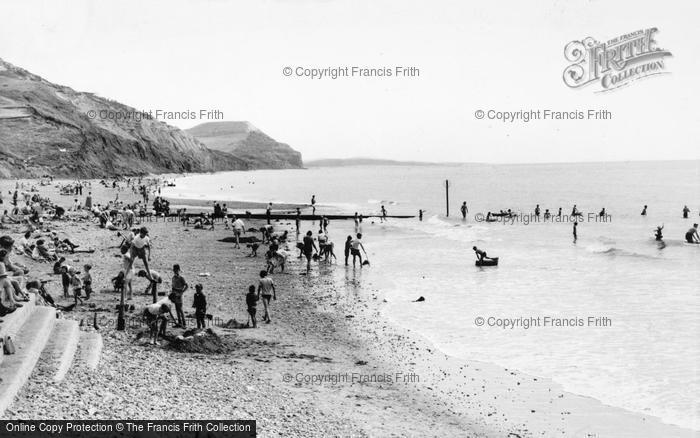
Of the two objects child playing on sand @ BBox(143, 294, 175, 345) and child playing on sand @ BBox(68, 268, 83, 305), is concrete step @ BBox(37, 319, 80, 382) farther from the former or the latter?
child playing on sand @ BBox(68, 268, 83, 305)

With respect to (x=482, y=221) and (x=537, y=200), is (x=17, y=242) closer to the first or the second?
(x=482, y=221)

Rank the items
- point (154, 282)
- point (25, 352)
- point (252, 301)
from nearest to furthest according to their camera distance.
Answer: point (25, 352), point (252, 301), point (154, 282)

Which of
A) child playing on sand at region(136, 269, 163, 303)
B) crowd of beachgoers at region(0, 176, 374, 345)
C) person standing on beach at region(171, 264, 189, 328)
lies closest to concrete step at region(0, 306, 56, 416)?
crowd of beachgoers at region(0, 176, 374, 345)

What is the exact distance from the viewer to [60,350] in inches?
355

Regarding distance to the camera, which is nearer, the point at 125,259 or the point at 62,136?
the point at 125,259

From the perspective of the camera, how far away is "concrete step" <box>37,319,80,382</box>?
822 centimetres

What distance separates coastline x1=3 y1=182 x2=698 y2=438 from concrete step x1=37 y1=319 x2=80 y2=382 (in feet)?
0.65

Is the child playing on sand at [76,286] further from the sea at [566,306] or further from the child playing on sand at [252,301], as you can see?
the sea at [566,306]

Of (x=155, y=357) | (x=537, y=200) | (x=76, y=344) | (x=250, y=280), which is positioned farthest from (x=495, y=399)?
(x=537, y=200)

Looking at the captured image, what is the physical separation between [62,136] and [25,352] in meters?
125

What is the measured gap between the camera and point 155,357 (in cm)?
1047

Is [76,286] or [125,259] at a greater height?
[125,259]

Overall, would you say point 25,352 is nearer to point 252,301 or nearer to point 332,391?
point 332,391

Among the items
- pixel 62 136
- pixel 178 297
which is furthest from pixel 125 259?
pixel 62 136
